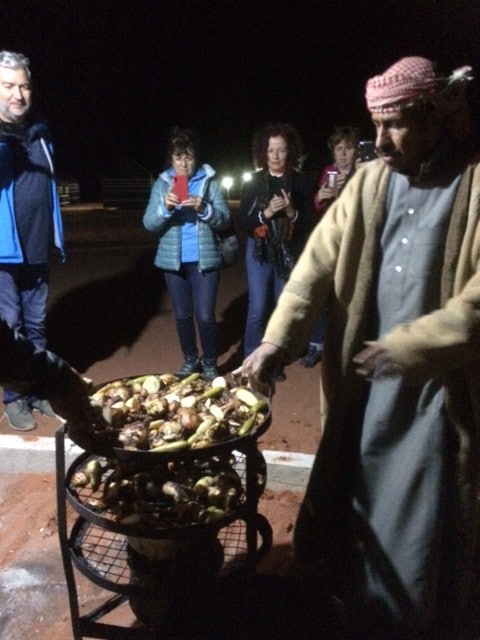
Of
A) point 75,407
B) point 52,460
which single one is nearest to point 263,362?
point 75,407

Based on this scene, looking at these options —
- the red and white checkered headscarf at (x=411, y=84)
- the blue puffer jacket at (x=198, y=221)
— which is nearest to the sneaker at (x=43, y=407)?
the blue puffer jacket at (x=198, y=221)

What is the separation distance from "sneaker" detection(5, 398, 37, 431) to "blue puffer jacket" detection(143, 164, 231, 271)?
1.69 metres

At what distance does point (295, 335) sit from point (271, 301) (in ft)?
11.3

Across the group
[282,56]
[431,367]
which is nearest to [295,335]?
[431,367]

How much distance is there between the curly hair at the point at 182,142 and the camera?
552cm

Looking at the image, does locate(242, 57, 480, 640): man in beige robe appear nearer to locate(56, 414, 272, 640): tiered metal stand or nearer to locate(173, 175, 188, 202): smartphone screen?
locate(56, 414, 272, 640): tiered metal stand

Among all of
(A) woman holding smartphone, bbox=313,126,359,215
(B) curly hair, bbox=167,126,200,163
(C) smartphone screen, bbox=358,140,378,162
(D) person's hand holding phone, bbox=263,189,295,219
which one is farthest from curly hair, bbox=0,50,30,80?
(A) woman holding smartphone, bbox=313,126,359,215

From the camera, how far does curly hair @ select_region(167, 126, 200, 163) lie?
552 centimetres

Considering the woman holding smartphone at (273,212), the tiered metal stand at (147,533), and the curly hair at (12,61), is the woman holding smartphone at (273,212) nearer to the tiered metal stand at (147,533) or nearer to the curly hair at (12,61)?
the curly hair at (12,61)

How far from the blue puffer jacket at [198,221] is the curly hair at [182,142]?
0.17 meters

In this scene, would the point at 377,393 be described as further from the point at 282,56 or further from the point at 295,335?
the point at 282,56

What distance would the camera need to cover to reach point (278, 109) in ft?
160

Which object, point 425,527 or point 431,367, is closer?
point 431,367

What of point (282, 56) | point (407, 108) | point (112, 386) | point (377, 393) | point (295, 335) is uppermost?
point (282, 56)
